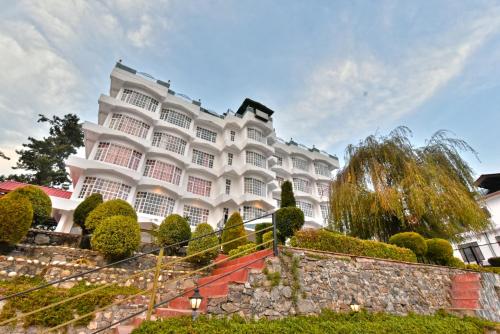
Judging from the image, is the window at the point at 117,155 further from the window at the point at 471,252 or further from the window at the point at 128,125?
the window at the point at 471,252

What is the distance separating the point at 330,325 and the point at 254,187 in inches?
677

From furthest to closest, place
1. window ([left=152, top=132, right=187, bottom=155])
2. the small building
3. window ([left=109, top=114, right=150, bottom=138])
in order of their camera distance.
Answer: window ([left=152, top=132, right=187, bottom=155]) → the small building → window ([left=109, top=114, right=150, bottom=138])

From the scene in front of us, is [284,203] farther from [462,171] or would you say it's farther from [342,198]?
[462,171]

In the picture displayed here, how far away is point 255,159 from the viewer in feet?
75.4

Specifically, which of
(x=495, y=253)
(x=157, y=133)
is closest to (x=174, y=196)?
(x=157, y=133)

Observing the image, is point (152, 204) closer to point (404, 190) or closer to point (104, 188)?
point (104, 188)

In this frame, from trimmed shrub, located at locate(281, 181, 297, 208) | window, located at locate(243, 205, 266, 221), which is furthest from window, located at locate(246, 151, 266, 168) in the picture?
trimmed shrub, located at locate(281, 181, 297, 208)

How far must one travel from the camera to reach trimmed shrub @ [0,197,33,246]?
5.91m

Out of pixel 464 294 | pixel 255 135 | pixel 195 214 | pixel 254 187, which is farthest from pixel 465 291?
pixel 255 135

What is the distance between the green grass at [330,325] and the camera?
3342mm

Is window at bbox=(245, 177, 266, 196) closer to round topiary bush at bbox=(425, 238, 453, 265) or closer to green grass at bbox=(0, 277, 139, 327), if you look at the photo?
round topiary bush at bbox=(425, 238, 453, 265)

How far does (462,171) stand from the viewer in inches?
450

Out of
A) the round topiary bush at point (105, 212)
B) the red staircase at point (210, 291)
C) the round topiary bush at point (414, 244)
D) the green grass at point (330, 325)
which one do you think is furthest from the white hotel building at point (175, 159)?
the green grass at point (330, 325)

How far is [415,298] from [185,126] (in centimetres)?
2021
